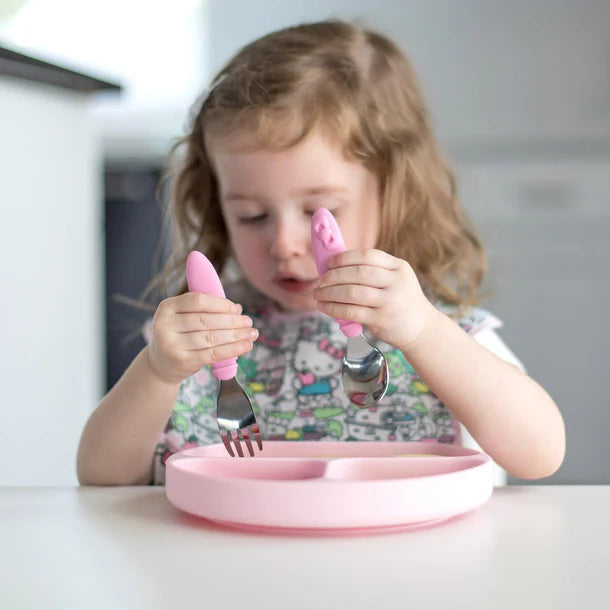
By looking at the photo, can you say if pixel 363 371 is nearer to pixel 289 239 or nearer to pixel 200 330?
pixel 200 330

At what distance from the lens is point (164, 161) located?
2.60m

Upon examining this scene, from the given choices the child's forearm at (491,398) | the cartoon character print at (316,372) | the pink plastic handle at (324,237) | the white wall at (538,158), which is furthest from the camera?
the white wall at (538,158)

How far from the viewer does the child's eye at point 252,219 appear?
1114 mm

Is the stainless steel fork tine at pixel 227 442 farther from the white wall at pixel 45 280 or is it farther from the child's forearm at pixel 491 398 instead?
the white wall at pixel 45 280

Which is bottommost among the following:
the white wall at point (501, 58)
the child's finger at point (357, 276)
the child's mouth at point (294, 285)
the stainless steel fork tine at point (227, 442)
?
the stainless steel fork tine at point (227, 442)

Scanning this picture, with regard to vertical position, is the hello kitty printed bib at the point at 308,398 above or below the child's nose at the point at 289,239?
below

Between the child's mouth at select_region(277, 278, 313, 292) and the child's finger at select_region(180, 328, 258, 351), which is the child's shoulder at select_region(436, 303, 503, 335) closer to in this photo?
the child's mouth at select_region(277, 278, 313, 292)

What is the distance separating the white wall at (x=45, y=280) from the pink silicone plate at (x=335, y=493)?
0.83 meters

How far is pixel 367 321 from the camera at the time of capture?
816 millimetres

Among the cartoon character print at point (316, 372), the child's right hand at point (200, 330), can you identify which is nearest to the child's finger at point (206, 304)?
the child's right hand at point (200, 330)

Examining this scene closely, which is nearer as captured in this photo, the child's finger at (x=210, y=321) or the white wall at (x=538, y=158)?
the child's finger at (x=210, y=321)

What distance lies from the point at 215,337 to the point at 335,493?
0.78ft

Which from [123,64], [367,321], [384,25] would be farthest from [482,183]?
[367,321]

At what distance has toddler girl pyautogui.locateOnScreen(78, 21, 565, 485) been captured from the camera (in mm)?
854
